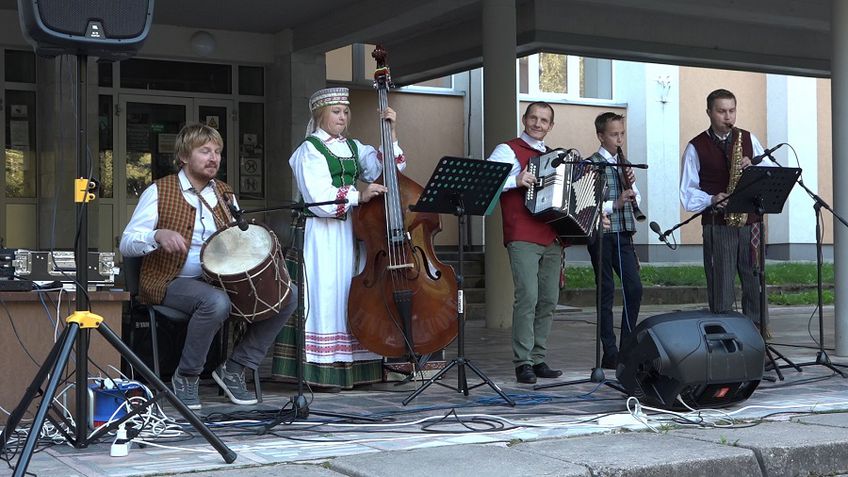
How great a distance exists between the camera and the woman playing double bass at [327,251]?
6.77 m

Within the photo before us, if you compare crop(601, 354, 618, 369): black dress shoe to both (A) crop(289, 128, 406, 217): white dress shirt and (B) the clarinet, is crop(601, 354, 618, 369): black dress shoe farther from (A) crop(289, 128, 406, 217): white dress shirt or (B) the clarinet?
(A) crop(289, 128, 406, 217): white dress shirt

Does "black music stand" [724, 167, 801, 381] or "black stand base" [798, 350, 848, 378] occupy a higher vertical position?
"black music stand" [724, 167, 801, 381]

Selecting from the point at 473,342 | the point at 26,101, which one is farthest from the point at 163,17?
the point at 473,342

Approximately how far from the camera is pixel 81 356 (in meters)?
4.79

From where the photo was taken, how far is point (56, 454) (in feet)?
15.8

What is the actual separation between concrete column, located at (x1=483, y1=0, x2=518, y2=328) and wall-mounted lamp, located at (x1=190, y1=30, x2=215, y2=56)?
443 cm

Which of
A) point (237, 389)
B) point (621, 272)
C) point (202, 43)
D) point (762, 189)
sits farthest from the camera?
point (202, 43)

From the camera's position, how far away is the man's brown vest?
623cm

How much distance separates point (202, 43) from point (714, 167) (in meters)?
8.64

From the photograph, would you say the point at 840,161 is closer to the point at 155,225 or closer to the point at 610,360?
the point at 610,360

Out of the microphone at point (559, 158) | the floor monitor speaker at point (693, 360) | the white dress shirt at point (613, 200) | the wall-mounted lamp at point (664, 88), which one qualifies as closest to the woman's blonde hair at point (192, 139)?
the microphone at point (559, 158)

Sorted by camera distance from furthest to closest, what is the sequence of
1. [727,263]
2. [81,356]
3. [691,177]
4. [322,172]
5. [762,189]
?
[691,177] < [727,263] < [762,189] < [322,172] < [81,356]

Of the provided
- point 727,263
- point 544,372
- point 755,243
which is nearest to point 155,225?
point 544,372

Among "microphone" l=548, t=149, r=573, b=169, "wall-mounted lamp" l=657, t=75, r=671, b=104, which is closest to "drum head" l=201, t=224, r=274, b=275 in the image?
"microphone" l=548, t=149, r=573, b=169
